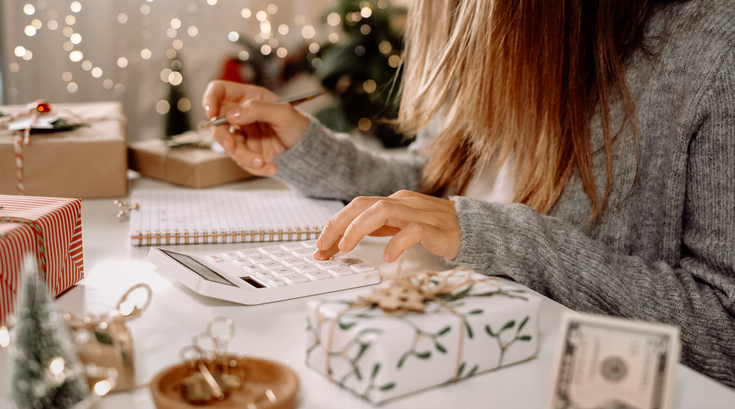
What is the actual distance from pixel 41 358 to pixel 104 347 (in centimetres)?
5

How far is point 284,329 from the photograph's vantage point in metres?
0.49

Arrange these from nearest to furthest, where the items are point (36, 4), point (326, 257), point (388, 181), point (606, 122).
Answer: point (326, 257)
point (606, 122)
point (388, 181)
point (36, 4)

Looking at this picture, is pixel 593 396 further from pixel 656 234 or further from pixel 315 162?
pixel 315 162

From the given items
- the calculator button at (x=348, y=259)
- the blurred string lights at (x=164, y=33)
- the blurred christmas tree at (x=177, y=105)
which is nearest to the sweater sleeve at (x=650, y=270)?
the calculator button at (x=348, y=259)

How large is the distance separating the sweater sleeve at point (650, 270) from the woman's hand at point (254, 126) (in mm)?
382

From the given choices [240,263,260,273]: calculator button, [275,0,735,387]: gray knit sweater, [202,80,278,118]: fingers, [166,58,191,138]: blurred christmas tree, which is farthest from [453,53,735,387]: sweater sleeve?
[166,58,191,138]: blurred christmas tree

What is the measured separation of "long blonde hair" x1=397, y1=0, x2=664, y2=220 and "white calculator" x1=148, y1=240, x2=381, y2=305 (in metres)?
0.30

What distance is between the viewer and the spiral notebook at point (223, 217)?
72 cm

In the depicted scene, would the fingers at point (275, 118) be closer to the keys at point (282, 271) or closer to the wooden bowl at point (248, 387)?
the keys at point (282, 271)

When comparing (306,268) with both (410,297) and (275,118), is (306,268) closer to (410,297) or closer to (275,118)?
(410,297)

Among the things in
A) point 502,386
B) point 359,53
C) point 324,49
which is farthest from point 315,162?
point 324,49

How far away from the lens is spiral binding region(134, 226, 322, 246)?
71cm

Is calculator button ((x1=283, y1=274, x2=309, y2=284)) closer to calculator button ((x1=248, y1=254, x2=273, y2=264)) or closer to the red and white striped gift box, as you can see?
calculator button ((x1=248, y1=254, x2=273, y2=264))

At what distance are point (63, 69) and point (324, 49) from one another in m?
1.02
